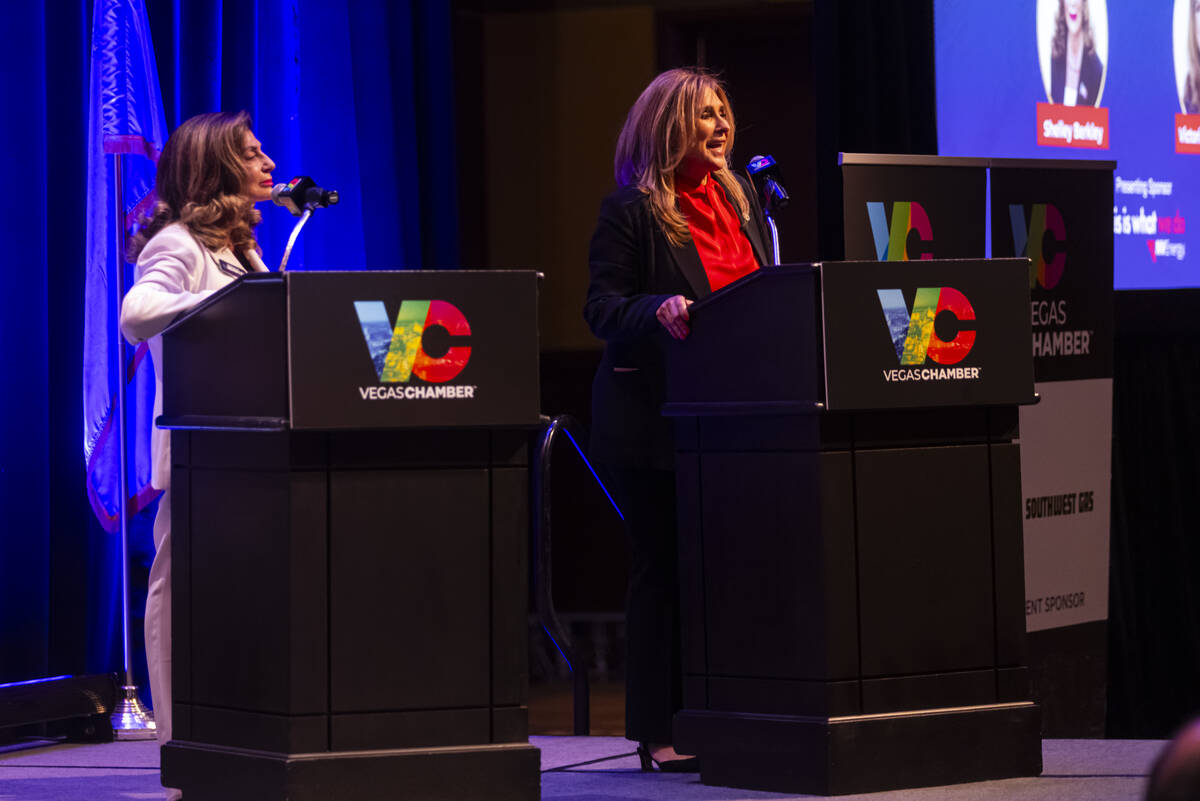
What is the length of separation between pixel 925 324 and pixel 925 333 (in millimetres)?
17

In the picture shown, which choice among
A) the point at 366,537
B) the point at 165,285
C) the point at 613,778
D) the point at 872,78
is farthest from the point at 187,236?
the point at 872,78

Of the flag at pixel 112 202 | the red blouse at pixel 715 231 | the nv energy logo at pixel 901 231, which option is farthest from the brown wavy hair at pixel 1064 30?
the flag at pixel 112 202

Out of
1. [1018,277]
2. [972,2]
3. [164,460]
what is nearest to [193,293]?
[164,460]

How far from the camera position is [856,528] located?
304cm

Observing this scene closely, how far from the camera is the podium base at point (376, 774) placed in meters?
2.76

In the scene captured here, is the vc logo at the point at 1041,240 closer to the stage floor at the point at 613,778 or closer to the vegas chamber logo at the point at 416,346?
the stage floor at the point at 613,778

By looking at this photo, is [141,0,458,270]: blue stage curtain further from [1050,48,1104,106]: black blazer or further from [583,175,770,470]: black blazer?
[1050,48,1104,106]: black blazer

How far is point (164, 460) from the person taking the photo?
10.3 ft

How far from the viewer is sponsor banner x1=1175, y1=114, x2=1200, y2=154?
5.39m

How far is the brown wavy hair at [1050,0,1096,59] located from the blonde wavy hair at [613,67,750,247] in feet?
7.83

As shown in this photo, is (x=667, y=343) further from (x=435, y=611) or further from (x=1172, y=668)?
(x=1172, y=668)

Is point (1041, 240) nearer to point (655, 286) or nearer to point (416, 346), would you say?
point (655, 286)

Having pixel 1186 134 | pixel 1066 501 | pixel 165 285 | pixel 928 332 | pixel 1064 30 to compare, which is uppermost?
pixel 1064 30

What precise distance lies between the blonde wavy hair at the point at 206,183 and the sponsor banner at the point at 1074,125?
3002 millimetres
